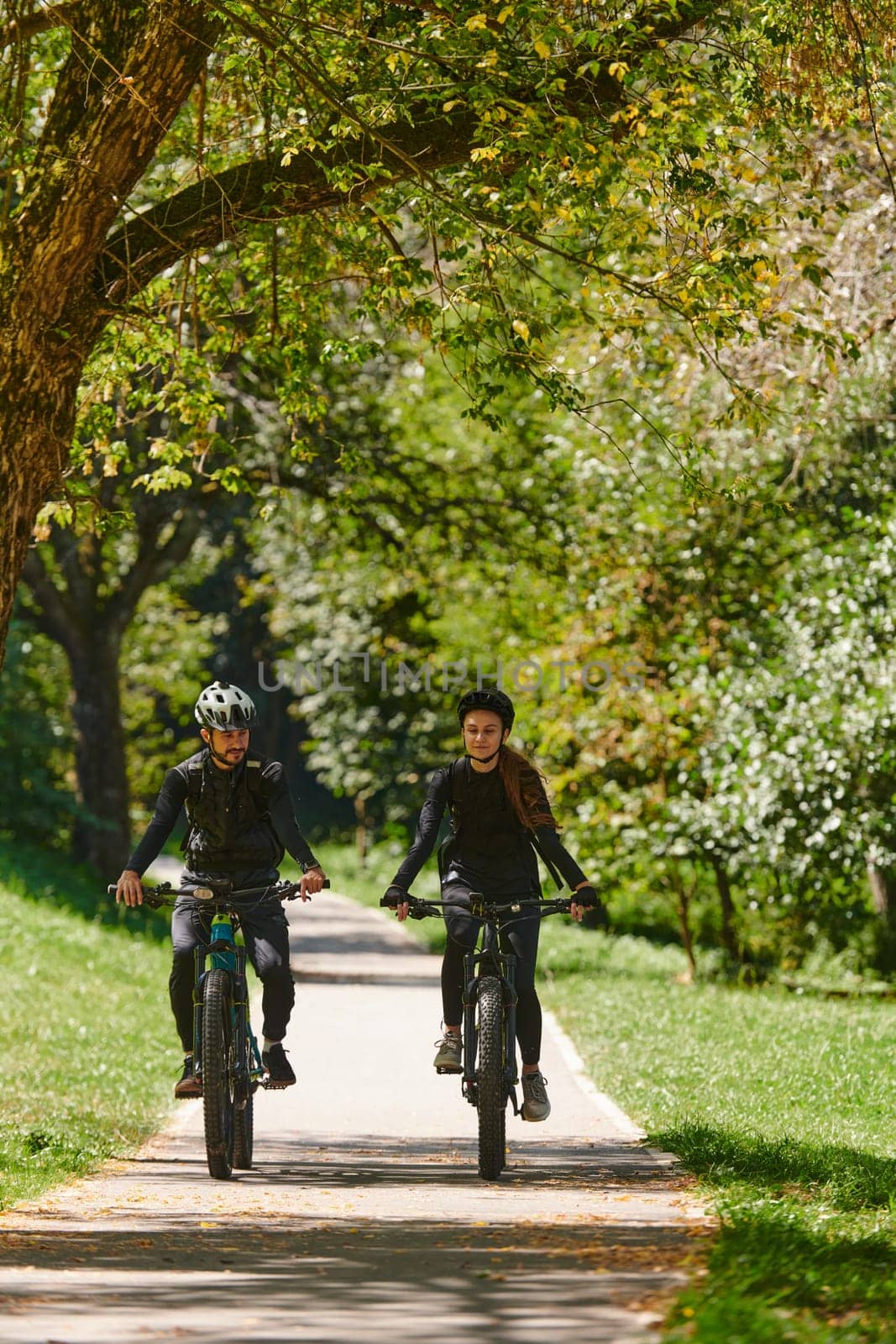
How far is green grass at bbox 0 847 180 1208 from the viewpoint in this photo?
9.26 meters

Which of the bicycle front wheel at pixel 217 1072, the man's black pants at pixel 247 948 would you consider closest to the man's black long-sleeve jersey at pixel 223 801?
the man's black pants at pixel 247 948

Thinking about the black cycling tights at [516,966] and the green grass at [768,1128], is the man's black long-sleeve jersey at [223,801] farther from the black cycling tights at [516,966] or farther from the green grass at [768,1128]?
the green grass at [768,1128]

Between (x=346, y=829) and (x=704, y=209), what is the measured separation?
41.6m

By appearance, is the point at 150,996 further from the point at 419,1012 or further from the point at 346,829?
the point at 346,829

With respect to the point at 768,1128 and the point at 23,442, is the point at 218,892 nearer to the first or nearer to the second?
the point at 23,442

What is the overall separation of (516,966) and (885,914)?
14410 millimetres

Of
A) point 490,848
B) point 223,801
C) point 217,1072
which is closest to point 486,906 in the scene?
point 490,848

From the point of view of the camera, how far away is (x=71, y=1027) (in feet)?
46.6

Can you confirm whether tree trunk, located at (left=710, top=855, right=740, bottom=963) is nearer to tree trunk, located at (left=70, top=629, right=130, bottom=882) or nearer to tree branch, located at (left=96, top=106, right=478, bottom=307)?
tree trunk, located at (left=70, top=629, right=130, bottom=882)

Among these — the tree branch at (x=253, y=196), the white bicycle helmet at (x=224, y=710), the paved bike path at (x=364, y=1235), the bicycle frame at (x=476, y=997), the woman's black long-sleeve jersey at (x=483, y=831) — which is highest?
the tree branch at (x=253, y=196)

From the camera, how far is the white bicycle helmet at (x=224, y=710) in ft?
27.5

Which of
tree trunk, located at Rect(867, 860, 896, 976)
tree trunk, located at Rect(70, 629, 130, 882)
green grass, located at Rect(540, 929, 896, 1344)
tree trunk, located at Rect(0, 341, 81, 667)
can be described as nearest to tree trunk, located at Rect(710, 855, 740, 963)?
green grass, located at Rect(540, 929, 896, 1344)

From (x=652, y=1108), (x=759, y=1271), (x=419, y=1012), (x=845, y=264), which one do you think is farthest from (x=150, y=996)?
(x=759, y=1271)

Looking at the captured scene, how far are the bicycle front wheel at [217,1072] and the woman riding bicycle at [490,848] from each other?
0.91 m
